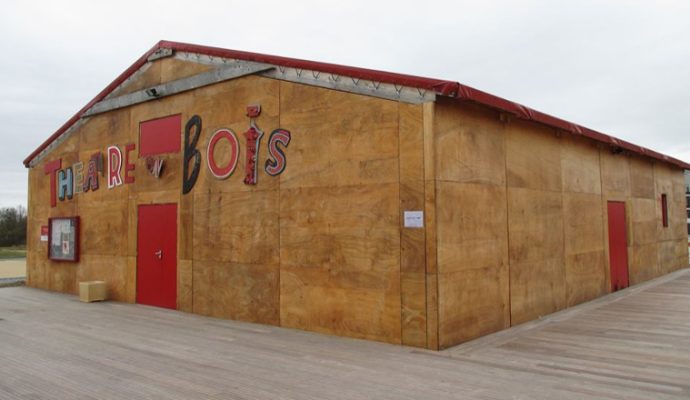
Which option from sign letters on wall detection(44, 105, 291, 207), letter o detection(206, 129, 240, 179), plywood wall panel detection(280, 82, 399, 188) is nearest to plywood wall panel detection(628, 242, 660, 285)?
plywood wall panel detection(280, 82, 399, 188)

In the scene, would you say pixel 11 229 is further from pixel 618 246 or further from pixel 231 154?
pixel 618 246

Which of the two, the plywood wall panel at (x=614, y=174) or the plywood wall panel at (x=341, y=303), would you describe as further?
the plywood wall panel at (x=614, y=174)

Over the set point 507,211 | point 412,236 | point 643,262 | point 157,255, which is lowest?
point 643,262

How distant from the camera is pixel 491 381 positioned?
5332 mm

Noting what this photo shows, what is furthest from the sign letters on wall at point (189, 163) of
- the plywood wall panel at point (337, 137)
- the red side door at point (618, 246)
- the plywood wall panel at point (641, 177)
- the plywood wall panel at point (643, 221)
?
the plywood wall panel at point (641, 177)

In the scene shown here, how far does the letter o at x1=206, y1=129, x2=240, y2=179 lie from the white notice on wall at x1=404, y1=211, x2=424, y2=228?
3.66m

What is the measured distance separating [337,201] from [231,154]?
2.66 m

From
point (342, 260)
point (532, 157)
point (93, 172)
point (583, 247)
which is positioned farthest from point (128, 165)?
point (583, 247)

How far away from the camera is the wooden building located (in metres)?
7.05

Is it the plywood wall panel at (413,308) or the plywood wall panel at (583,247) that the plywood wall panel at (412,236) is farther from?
the plywood wall panel at (583,247)

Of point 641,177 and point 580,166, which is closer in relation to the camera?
point 580,166

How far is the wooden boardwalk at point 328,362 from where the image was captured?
5.11 meters

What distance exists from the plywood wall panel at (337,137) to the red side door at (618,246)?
7423 mm

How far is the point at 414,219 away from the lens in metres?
6.95
